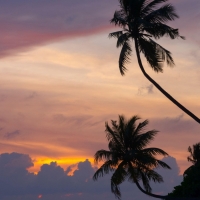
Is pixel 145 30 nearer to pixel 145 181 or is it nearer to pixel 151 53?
pixel 151 53

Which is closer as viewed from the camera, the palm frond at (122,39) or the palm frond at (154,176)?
the palm frond at (122,39)

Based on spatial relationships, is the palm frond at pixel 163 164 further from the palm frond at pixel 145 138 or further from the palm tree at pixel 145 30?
the palm tree at pixel 145 30

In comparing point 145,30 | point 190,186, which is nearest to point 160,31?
point 145,30

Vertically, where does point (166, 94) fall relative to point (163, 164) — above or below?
above

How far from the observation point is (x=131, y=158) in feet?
145

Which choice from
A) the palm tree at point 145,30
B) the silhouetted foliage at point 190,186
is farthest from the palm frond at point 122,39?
the silhouetted foliage at point 190,186

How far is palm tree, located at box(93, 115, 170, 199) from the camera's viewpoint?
4412 centimetres

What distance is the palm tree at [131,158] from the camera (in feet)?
145

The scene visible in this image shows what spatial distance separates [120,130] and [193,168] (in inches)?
303

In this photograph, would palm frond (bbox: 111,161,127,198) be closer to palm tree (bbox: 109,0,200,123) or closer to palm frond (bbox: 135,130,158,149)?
palm frond (bbox: 135,130,158,149)

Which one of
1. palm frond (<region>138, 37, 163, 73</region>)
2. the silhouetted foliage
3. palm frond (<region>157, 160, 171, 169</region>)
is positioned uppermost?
palm frond (<region>138, 37, 163, 73</region>)

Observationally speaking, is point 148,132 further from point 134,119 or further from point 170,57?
point 170,57

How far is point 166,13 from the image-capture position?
109 ft

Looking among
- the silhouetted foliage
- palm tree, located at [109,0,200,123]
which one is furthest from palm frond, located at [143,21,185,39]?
the silhouetted foliage
